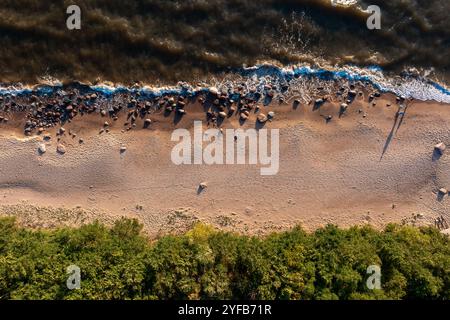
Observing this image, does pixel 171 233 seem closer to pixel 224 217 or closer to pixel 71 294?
pixel 224 217

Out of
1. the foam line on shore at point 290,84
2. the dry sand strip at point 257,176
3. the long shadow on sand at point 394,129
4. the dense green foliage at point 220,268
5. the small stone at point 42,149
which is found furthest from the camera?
the foam line on shore at point 290,84

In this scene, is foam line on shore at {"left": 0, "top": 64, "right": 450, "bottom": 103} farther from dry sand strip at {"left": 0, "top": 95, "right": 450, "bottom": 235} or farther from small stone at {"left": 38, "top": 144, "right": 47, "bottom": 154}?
small stone at {"left": 38, "top": 144, "right": 47, "bottom": 154}

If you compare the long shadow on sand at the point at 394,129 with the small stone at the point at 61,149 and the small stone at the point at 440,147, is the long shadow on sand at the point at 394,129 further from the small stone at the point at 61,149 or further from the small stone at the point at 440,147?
the small stone at the point at 61,149

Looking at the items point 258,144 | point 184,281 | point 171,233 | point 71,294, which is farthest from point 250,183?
point 71,294

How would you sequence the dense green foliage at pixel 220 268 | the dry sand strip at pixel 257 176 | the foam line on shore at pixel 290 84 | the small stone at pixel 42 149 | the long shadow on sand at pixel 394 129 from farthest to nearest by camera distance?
the foam line on shore at pixel 290 84, the long shadow on sand at pixel 394 129, the small stone at pixel 42 149, the dry sand strip at pixel 257 176, the dense green foliage at pixel 220 268

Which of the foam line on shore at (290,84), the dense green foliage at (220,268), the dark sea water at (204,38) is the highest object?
the dark sea water at (204,38)

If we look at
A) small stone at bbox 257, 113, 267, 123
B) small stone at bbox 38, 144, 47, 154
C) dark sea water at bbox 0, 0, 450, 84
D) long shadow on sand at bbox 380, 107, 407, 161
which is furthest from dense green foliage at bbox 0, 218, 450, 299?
dark sea water at bbox 0, 0, 450, 84

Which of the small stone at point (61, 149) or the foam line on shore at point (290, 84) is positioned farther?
the foam line on shore at point (290, 84)

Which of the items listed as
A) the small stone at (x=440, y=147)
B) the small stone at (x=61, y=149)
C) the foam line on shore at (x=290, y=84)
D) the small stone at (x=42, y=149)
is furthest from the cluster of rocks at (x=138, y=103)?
the small stone at (x=440, y=147)
